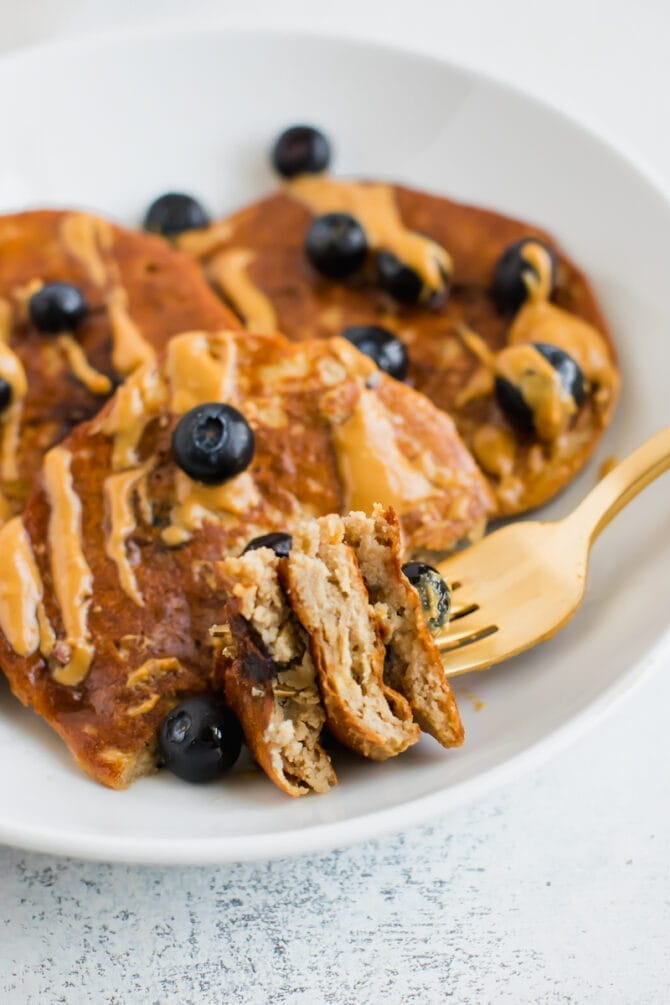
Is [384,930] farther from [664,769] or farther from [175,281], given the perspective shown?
[175,281]

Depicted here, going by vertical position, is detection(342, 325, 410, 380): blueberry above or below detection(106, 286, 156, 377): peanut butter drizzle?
above

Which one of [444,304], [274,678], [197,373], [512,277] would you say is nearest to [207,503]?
[197,373]

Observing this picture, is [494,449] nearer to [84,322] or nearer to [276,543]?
[276,543]

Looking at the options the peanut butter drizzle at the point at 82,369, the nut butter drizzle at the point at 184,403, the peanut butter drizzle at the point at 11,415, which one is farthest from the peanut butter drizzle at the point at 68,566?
the peanut butter drizzle at the point at 82,369

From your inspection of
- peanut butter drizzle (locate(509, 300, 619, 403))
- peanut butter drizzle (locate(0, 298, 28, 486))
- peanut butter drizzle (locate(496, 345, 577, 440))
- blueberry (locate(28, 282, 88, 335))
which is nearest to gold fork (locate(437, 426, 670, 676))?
peanut butter drizzle (locate(496, 345, 577, 440))

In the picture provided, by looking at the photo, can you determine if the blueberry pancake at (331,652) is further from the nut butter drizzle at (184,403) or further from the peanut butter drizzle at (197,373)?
the peanut butter drizzle at (197,373)

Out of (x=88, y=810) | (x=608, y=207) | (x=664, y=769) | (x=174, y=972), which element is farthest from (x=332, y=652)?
(x=608, y=207)

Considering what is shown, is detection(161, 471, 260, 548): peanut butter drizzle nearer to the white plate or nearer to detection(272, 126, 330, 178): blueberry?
the white plate
